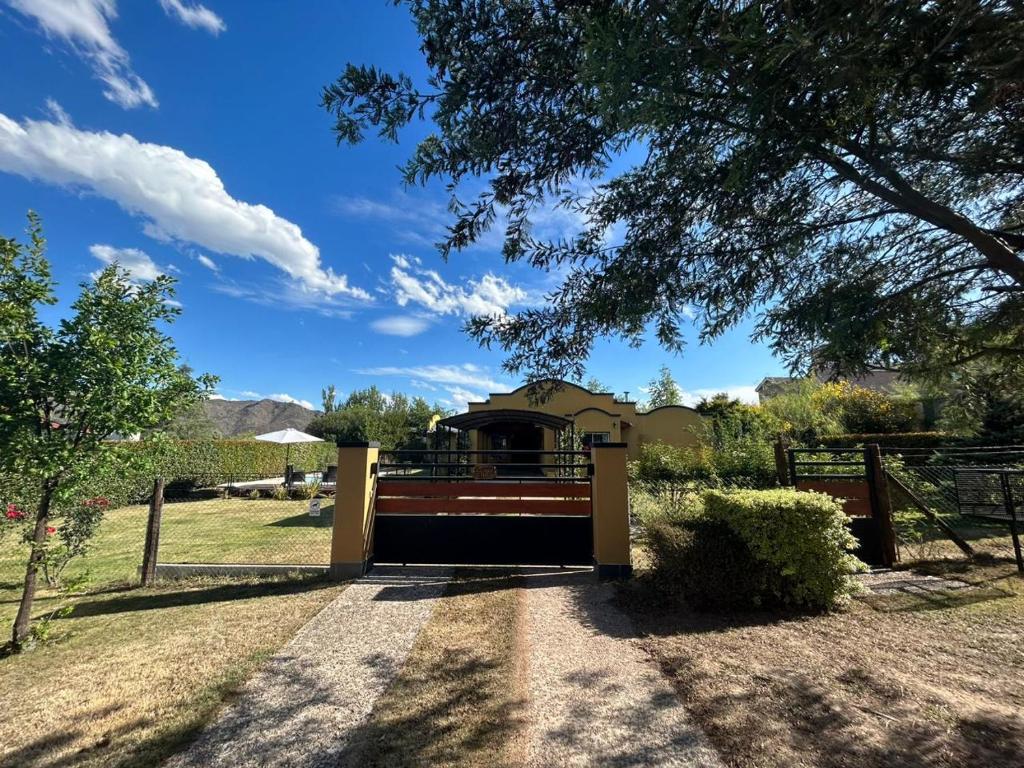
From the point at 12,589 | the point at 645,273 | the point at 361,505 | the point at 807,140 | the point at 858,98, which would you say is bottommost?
the point at 12,589

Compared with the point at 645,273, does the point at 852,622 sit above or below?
below

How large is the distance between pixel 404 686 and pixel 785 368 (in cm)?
379

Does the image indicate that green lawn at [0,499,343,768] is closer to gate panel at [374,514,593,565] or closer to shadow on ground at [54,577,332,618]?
shadow on ground at [54,577,332,618]

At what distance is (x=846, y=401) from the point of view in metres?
20.0

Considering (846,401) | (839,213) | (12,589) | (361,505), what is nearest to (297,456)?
(12,589)

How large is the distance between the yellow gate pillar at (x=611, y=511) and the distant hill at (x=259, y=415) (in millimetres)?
54480

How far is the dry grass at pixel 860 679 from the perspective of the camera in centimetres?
233

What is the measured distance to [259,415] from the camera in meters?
60.7

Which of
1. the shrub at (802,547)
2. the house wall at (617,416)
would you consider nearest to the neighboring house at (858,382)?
the shrub at (802,547)

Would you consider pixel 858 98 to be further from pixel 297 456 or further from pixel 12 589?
pixel 297 456

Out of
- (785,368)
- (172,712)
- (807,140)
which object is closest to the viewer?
(807,140)

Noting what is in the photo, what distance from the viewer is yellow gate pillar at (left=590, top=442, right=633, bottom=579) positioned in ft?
19.4

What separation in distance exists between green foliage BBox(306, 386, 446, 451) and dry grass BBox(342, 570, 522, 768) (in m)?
19.4

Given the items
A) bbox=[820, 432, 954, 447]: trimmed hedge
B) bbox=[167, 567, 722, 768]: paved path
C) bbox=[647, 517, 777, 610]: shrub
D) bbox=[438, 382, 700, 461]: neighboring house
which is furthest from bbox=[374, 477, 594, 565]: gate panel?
bbox=[820, 432, 954, 447]: trimmed hedge
